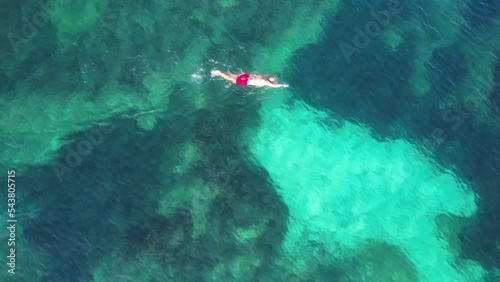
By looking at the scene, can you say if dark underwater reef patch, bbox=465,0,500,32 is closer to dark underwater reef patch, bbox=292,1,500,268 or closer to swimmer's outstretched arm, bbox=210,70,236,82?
dark underwater reef patch, bbox=292,1,500,268

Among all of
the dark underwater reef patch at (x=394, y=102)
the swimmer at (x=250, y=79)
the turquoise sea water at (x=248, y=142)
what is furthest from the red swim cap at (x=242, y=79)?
the dark underwater reef patch at (x=394, y=102)

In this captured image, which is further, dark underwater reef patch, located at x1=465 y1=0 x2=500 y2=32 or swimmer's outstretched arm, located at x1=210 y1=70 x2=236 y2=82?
dark underwater reef patch, located at x1=465 y1=0 x2=500 y2=32

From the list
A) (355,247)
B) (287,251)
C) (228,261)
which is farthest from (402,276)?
(228,261)

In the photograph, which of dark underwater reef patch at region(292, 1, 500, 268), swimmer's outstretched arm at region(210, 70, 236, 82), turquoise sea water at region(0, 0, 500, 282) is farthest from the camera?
dark underwater reef patch at region(292, 1, 500, 268)

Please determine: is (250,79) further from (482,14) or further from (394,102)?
(482,14)

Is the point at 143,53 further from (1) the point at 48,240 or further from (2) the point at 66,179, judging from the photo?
(1) the point at 48,240

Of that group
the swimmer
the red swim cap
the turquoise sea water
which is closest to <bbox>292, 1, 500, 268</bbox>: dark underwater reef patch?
the turquoise sea water
